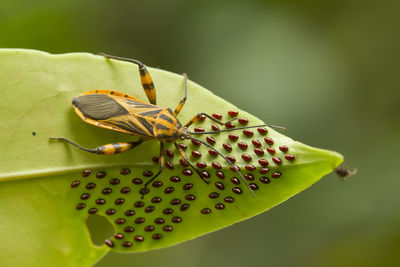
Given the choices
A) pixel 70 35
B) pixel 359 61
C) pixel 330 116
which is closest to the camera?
pixel 70 35

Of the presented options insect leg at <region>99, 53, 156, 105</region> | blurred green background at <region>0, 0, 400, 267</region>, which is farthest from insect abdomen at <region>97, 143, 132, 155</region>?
blurred green background at <region>0, 0, 400, 267</region>

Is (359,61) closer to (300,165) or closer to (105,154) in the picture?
(300,165)

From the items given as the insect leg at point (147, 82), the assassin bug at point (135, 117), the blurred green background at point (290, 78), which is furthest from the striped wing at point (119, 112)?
the blurred green background at point (290, 78)

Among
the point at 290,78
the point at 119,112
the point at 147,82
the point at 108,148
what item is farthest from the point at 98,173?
the point at 290,78

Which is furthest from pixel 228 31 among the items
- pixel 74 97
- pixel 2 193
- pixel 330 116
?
pixel 2 193

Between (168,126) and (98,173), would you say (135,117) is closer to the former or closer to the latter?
(168,126)

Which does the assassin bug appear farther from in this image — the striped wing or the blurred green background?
the blurred green background

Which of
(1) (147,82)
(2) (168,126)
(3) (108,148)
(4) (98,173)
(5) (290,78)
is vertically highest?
(5) (290,78)
